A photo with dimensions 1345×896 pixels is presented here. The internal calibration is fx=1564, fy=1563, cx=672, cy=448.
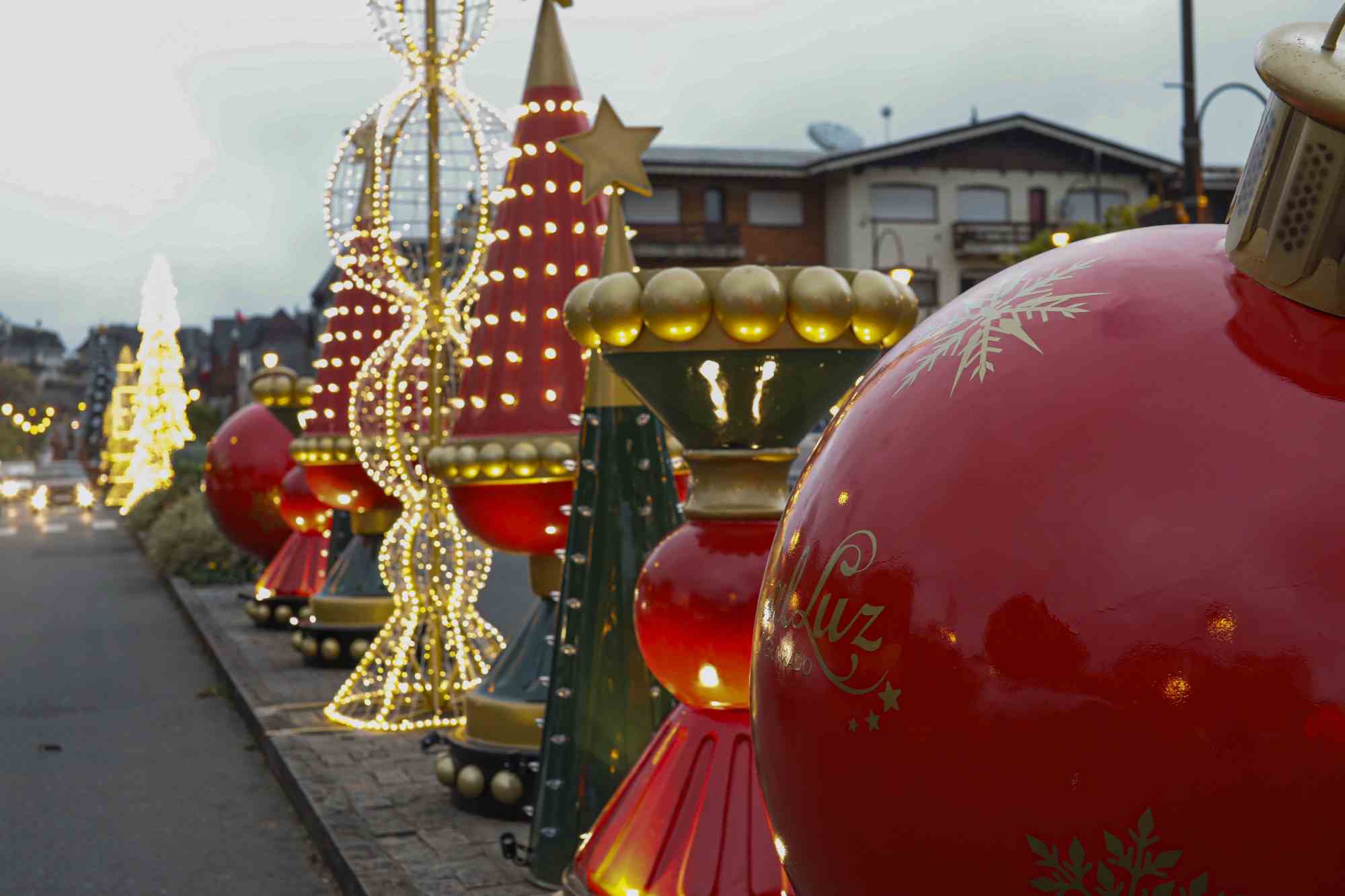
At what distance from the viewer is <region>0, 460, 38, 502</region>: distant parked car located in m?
59.5

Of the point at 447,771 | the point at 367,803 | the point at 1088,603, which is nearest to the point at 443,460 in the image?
the point at 447,771

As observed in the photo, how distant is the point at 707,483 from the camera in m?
4.31

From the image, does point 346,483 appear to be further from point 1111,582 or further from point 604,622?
point 1111,582

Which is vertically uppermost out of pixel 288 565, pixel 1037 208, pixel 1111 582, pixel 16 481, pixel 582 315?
pixel 1037 208

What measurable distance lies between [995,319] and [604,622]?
3106 mm

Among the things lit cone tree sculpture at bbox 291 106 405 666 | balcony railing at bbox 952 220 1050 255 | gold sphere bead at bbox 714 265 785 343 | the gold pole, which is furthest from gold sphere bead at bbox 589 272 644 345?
balcony railing at bbox 952 220 1050 255

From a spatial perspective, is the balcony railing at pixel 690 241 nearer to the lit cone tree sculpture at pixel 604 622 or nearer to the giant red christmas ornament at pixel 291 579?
the giant red christmas ornament at pixel 291 579

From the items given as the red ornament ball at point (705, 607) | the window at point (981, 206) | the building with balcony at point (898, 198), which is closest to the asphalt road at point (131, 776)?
the red ornament ball at point (705, 607)

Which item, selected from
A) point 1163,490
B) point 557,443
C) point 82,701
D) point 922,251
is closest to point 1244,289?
point 1163,490

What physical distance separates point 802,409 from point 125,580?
1846 centimetres

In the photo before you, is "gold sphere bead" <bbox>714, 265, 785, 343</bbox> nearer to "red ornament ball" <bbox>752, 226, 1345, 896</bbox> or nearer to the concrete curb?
"red ornament ball" <bbox>752, 226, 1345, 896</bbox>

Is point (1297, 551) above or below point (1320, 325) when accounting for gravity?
below

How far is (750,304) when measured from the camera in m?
4.02

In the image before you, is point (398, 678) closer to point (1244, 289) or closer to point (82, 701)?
point (82, 701)
